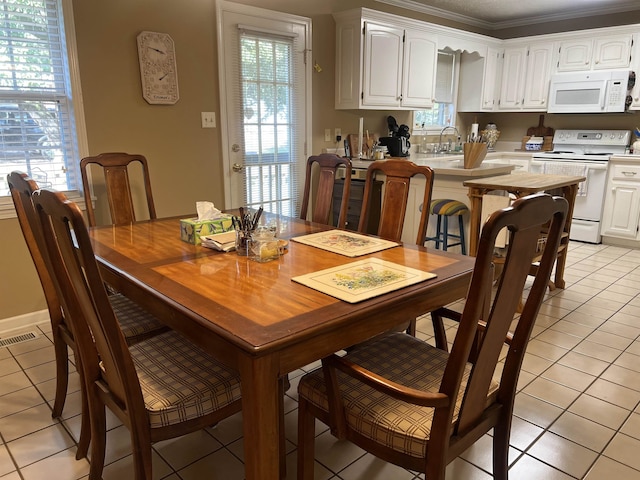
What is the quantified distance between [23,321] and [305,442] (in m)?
2.32

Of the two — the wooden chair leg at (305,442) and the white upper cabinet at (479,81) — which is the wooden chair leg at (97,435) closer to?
the wooden chair leg at (305,442)

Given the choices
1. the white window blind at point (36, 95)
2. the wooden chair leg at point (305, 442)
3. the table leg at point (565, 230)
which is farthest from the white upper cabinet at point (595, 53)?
the wooden chair leg at point (305, 442)

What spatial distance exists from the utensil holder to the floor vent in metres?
3.17

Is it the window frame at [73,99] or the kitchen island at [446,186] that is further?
the kitchen island at [446,186]

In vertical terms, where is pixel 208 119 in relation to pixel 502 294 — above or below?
above

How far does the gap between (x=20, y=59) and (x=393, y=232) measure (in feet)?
7.77

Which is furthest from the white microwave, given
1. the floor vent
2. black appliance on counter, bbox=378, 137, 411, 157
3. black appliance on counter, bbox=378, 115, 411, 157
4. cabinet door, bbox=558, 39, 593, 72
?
the floor vent

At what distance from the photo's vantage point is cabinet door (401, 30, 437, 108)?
14.9 ft

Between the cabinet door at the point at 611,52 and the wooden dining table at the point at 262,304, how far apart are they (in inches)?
179

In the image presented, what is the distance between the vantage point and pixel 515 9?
17.3ft

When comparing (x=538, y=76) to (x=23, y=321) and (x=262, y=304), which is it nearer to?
(x=262, y=304)

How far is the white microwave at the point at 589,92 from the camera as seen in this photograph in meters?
4.86

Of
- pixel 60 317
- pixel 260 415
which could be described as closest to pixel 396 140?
pixel 60 317

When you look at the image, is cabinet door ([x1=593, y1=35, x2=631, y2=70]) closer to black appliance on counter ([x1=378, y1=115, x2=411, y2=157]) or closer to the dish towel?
the dish towel
